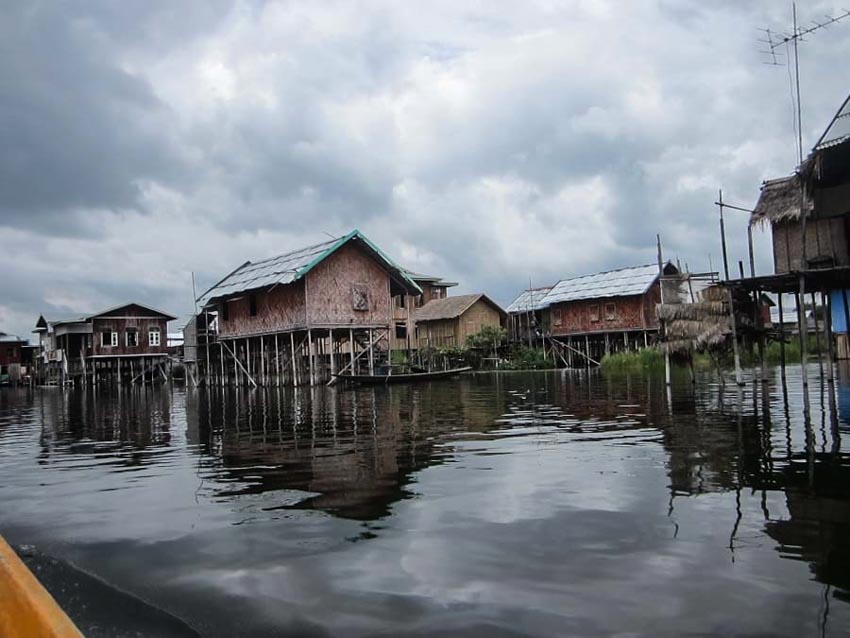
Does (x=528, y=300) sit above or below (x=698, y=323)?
above

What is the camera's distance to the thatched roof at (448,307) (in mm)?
45062

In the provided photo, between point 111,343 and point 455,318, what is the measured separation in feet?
72.0

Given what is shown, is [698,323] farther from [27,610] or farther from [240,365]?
[240,365]

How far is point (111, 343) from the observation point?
46.3m

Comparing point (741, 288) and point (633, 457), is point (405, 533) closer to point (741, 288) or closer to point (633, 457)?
point (633, 457)

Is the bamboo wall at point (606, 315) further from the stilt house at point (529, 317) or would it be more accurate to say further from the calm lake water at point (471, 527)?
the calm lake water at point (471, 527)

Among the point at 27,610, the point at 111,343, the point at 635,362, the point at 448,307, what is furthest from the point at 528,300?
the point at 27,610

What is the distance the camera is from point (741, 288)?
16.8m

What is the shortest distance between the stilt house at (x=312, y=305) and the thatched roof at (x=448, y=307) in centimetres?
980

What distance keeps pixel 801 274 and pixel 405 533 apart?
1221cm

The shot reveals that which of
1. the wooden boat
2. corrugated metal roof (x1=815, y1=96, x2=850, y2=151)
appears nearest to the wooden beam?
the wooden boat

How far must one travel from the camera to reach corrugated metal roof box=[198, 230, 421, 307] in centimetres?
2915

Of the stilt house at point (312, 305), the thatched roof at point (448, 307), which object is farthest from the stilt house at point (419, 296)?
the stilt house at point (312, 305)

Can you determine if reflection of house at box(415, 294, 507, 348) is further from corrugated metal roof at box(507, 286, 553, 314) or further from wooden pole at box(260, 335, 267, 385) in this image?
wooden pole at box(260, 335, 267, 385)
